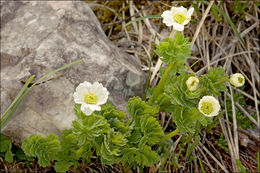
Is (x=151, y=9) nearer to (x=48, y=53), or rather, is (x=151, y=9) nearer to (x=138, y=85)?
(x=138, y=85)

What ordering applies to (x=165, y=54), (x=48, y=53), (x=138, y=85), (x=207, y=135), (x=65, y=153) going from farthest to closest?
(x=207, y=135) < (x=138, y=85) < (x=48, y=53) < (x=65, y=153) < (x=165, y=54)

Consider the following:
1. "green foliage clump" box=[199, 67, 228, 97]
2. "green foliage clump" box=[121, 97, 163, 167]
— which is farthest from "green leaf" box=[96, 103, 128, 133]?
"green foliage clump" box=[199, 67, 228, 97]

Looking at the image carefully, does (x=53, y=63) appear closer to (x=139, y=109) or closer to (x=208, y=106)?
(x=139, y=109)

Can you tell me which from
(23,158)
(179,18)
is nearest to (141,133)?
(179,18)

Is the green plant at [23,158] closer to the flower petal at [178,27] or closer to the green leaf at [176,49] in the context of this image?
the green leaf at [176,49]

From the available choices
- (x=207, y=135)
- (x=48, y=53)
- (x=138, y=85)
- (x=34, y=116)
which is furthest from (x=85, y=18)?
(x=207, y=135)

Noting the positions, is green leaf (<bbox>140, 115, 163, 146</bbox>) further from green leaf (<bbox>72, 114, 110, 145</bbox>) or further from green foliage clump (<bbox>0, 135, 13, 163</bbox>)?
green foliage clump (<bbox>0, 135, 13, 163</bbox>)
